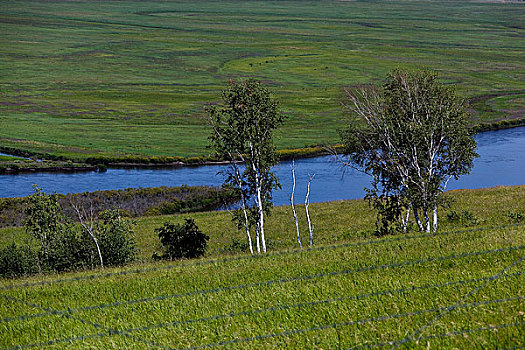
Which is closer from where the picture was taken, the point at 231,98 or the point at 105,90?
the point at 231,98

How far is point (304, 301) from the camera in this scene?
403 inches

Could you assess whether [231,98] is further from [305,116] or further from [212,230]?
[305,116]

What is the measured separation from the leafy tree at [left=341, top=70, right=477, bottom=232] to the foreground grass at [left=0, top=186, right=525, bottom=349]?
14.6 m

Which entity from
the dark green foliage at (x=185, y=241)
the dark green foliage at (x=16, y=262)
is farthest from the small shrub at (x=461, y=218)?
the dark green foliage at (x=16, y=262)

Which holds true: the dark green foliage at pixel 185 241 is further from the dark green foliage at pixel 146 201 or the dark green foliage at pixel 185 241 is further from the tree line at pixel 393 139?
the dark green foliage at pixel 146 201

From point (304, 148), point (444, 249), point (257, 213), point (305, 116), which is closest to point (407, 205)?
point (257, 213)

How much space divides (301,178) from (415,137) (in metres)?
60.0

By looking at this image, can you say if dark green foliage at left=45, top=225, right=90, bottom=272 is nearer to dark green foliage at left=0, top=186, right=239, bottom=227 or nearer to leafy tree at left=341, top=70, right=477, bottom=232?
leafy tree at left=341, top=70, right=477, bottom=232

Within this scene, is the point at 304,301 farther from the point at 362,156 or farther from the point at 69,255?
the point at 69,255

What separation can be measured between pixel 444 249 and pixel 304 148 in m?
97.7

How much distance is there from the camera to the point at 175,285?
508 inches

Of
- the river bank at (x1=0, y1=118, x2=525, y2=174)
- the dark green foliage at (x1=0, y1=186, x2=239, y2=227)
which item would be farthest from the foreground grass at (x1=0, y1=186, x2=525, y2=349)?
the river bank at (x1=0, y1=118, x2=525, y2=174)

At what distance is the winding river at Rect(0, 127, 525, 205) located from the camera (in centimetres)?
8075

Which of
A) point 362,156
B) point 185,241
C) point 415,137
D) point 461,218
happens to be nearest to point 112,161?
point 461,218
